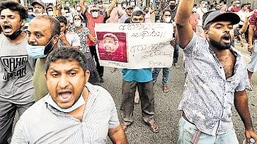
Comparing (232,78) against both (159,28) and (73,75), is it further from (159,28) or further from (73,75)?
(159,28)

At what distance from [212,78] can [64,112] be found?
1.11 metres

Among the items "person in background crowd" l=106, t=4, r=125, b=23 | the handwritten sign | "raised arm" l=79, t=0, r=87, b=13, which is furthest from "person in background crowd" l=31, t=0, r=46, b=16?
the handwritten sign

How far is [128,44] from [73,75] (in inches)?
90.8

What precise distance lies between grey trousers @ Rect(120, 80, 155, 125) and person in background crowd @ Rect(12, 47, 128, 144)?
241 cm

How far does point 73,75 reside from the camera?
174 cm

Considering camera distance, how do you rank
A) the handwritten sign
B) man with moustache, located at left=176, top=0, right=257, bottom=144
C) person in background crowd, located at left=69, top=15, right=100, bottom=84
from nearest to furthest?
man with moustache, located at left=176, top=0, right=257, bottom=144 < the handwritten sign < person in background crowd, located at left=69, top=15, right=100, bottom=84

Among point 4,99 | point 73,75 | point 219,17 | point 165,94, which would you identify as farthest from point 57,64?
point 165,94

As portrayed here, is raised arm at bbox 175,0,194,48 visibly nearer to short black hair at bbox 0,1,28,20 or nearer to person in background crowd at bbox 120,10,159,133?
short black hair at bbox 0,1,28,20

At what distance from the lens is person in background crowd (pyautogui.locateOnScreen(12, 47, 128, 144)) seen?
1.67 meters

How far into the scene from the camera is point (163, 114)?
5027 mm

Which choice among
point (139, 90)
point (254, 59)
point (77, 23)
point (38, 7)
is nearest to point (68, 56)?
point (139, 90)

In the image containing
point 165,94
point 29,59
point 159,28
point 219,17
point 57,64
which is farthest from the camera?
point 165,94

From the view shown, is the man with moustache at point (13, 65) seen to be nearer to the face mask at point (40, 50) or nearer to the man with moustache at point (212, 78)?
the face mask at point (40, 50)

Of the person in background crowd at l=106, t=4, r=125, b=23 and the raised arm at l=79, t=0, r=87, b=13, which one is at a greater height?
the raised arm at l=79, t=0, r=87, b=13
